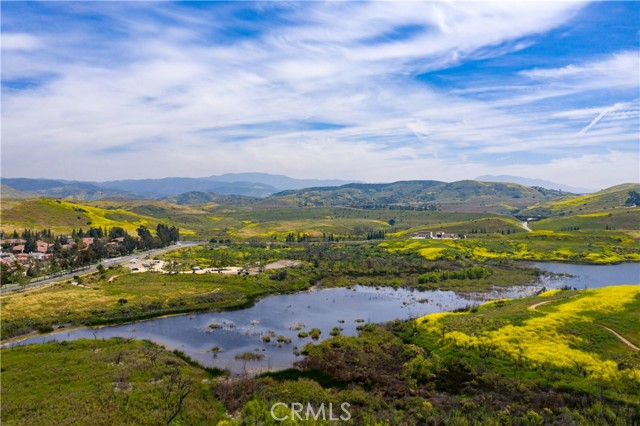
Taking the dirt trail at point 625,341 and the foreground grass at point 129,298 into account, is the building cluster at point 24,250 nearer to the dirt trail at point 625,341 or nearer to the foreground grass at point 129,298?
the foreground grass at point 129,298

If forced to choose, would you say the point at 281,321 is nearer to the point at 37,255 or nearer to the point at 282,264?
the point at 282,264

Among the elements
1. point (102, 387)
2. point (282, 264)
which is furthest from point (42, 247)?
point (102, 387)

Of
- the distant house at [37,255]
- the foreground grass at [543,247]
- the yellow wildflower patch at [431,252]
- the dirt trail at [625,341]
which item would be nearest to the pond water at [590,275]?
the foreground grass at [543,247]

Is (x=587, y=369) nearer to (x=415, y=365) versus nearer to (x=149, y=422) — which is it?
(x=415, y=365)

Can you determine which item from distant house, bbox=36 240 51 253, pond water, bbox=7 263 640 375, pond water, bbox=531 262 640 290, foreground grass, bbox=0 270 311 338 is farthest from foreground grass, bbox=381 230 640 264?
distant house, bbox=36 240 51 253

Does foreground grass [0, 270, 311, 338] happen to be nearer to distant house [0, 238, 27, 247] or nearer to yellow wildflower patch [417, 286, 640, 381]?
yellow wildflower patch [417, 286, 640, 381]

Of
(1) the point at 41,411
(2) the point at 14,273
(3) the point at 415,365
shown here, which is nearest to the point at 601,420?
(3) the point at 415,365
